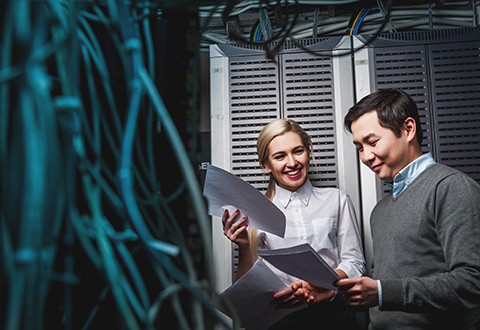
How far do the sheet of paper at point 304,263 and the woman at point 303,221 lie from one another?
14.7 inches

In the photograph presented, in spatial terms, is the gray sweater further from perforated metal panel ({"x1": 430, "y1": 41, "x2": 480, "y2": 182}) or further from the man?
perforated metal panel ({"x1": 430, "y1": 41, "x2": 480, "y2": 182})

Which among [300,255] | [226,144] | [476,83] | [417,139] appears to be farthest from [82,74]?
[476,83]

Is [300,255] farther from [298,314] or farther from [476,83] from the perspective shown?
[476,83]

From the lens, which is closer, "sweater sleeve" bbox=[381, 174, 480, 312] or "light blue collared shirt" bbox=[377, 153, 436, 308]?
"sweater sleeve" bbox=[381, 174, 480, 312]

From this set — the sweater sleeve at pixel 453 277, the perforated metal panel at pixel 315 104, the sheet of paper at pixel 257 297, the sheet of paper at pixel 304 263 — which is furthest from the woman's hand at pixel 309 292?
the perforated metal panel at pixel 315 104

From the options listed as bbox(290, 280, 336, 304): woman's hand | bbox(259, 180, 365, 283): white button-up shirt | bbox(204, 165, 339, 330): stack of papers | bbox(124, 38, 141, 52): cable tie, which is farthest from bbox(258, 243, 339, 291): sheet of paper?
bbox(124, 38, 141, 52): cable tie

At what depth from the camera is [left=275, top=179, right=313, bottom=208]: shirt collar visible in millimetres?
2189

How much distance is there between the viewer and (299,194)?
220cm

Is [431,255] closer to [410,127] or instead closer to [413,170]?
[413,170]

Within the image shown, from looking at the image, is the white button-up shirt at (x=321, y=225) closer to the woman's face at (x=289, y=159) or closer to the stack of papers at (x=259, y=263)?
the woman's face at (x=289, y=159)

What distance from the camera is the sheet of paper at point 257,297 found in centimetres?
162

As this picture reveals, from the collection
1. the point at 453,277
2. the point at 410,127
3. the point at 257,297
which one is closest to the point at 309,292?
the point at 257,297

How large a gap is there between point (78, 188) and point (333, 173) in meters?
→ 1.65

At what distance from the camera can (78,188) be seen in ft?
2.56
